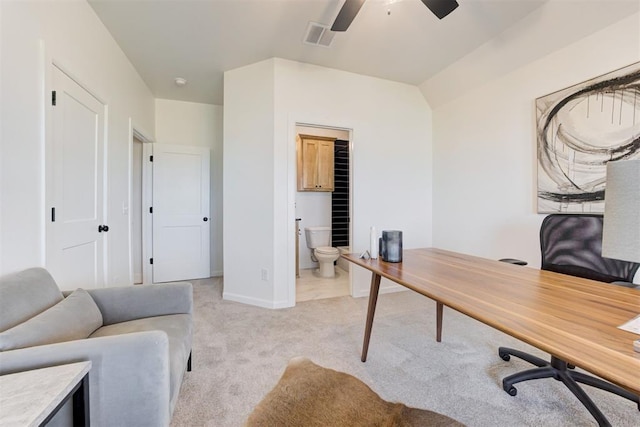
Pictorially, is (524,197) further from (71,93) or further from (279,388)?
(71,93)

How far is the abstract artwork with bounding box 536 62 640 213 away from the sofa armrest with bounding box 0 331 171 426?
294 centimetres

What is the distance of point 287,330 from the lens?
2.37m

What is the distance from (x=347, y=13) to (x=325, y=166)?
284 centimetres

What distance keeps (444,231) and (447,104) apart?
159 cm

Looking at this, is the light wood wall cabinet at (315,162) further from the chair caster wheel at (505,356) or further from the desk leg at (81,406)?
the desk leg at (81,406)

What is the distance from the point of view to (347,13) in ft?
5.83

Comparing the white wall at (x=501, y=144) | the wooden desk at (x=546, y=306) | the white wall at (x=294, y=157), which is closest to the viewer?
the wooden desk at (x=546, y=306)

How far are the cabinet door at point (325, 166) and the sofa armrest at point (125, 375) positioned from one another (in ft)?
12.1

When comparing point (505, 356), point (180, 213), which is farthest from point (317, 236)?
point (505, 356)

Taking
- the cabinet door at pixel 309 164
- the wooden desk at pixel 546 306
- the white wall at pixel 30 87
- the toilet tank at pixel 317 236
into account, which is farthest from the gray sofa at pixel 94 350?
the cabinet door at pixel 309 164

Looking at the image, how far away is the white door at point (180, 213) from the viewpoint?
147 inches

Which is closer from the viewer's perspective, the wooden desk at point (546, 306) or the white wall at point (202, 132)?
the wooden desk at point (546, 306)

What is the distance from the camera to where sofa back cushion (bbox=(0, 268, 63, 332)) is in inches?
42.3

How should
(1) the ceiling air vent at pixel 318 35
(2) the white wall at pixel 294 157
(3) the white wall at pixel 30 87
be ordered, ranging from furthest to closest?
1. (2) the white wall at pixel 294 157
2. (1) the ceiling air vent at pixel 318 35
3. (3) the white wall at pixel 30 87
